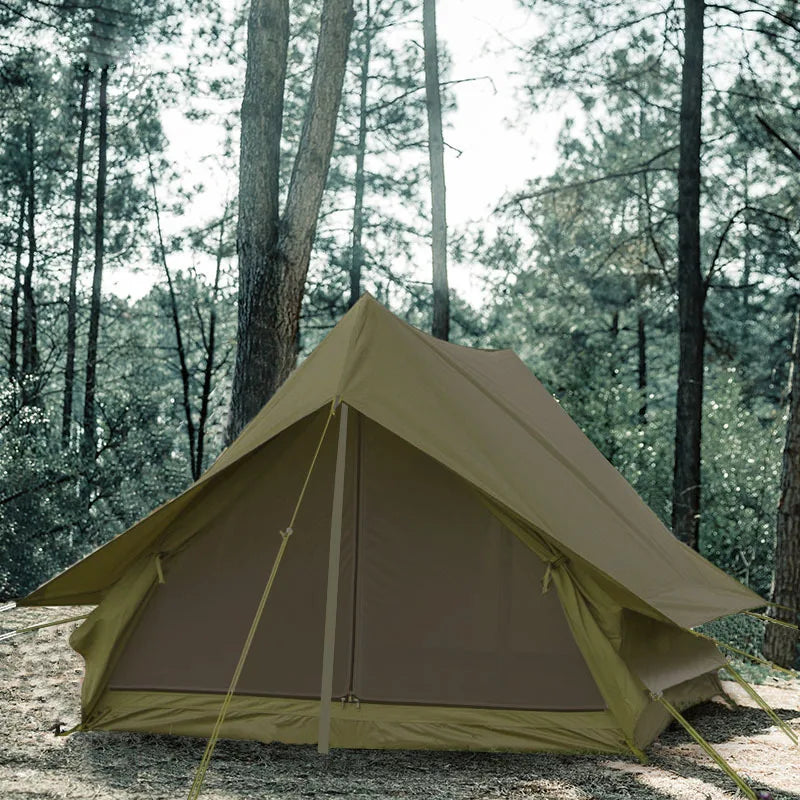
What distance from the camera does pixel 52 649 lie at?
5785 mm

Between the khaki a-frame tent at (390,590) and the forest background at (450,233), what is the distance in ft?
8.35

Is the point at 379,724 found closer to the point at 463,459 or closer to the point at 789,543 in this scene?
the point at 463,459

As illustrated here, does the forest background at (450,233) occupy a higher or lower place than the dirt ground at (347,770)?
higher

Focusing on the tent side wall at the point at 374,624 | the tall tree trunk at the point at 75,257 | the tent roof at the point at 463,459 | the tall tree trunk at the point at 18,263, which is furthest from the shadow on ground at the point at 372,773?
the tall tree trunk at the point at 18,263

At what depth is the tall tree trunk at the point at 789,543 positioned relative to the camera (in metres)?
6.96

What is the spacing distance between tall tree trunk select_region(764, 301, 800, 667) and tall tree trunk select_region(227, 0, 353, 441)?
11.5ft

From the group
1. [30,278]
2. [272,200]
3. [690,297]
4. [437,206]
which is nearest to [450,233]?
[437,206]

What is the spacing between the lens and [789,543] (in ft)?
23.1

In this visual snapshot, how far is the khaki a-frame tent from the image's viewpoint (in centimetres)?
390

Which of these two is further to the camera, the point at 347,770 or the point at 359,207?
the point at 359,207

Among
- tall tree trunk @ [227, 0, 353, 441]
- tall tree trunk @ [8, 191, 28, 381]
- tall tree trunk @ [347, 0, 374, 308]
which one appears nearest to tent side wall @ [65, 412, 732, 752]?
tall tree trunk @ [227, 0, 353, 441]

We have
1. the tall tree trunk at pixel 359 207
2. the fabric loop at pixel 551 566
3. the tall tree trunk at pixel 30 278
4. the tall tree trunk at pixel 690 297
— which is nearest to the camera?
the fabric loop at pixel 551 566

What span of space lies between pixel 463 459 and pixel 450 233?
8.34 metres

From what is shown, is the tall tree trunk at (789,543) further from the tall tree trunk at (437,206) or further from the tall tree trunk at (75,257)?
the tall tree trunk at (75,257)
